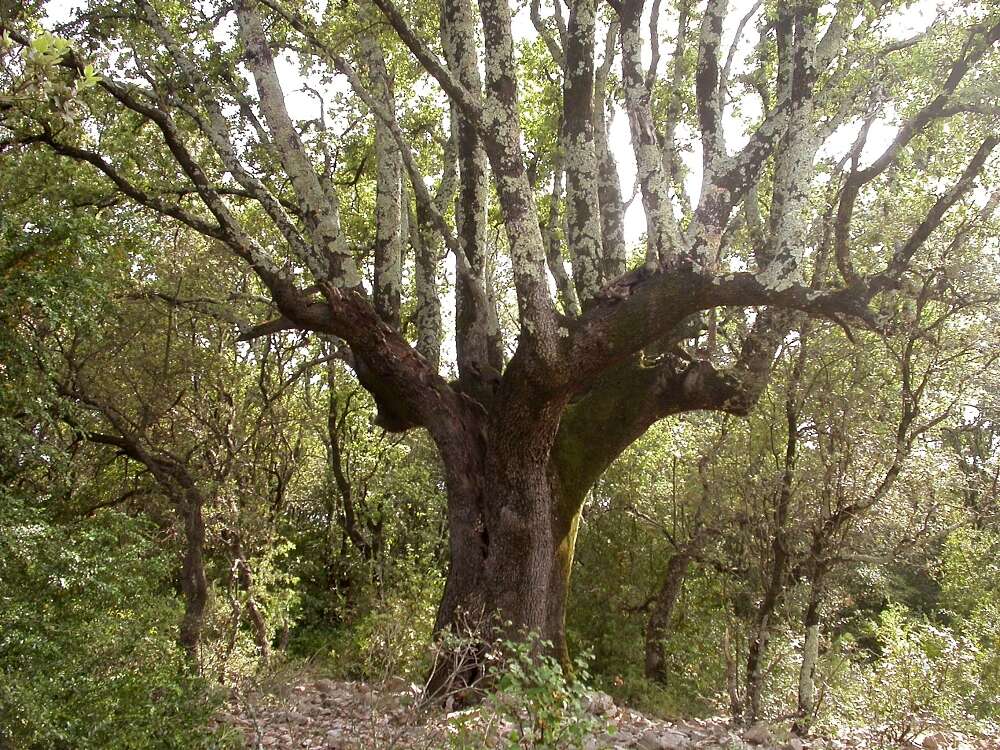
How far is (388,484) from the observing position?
43.3 feet

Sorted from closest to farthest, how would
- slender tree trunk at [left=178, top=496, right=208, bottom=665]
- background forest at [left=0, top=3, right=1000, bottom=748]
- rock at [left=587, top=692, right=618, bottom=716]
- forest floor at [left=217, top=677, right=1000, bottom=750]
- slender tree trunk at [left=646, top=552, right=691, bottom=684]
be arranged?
forest floor at [left=217, top=677, right=1000, bottom=750] < background forest at [left=0, top=3, right=1000, bottom=748] < rock at [left=587, top=692, right=618, bottom=716] < slender tree trunk at [left=178, top=496, right=208, bottom=665] < slender tree trunk at [left=646, top=552, right=691, bottom=684]

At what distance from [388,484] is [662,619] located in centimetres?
515

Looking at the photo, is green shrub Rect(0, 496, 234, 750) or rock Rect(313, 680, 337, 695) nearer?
green shrub Rect(0, 496, 234, 750)

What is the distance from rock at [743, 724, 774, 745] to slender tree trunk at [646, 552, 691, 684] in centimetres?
527

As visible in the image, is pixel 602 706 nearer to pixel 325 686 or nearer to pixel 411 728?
pixel 411 728

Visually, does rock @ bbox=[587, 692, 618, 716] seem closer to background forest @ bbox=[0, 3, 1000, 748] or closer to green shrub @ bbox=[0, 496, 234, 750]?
background forest @ bbox=[0, 3, 1000, 748]

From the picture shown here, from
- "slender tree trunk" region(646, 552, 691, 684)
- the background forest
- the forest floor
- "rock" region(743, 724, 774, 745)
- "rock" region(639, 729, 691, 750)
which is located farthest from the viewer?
"slender tree trunk" region(646, 552, 691, 684)

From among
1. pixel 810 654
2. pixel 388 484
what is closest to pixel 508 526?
pixel 810 654

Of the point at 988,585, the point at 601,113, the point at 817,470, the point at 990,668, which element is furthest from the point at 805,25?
the point at 988,585

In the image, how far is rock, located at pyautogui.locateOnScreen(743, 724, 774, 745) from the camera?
5871mm

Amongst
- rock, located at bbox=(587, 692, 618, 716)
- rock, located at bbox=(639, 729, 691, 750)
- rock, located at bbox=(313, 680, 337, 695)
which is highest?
rock, located at bbox=(587, 692, 618, 716)

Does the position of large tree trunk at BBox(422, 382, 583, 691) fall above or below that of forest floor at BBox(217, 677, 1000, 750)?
above

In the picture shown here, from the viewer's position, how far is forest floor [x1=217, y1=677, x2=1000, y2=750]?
4223mm

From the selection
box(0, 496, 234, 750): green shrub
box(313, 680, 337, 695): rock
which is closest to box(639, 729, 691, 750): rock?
box(0, 496, 234, 750): green shrub
